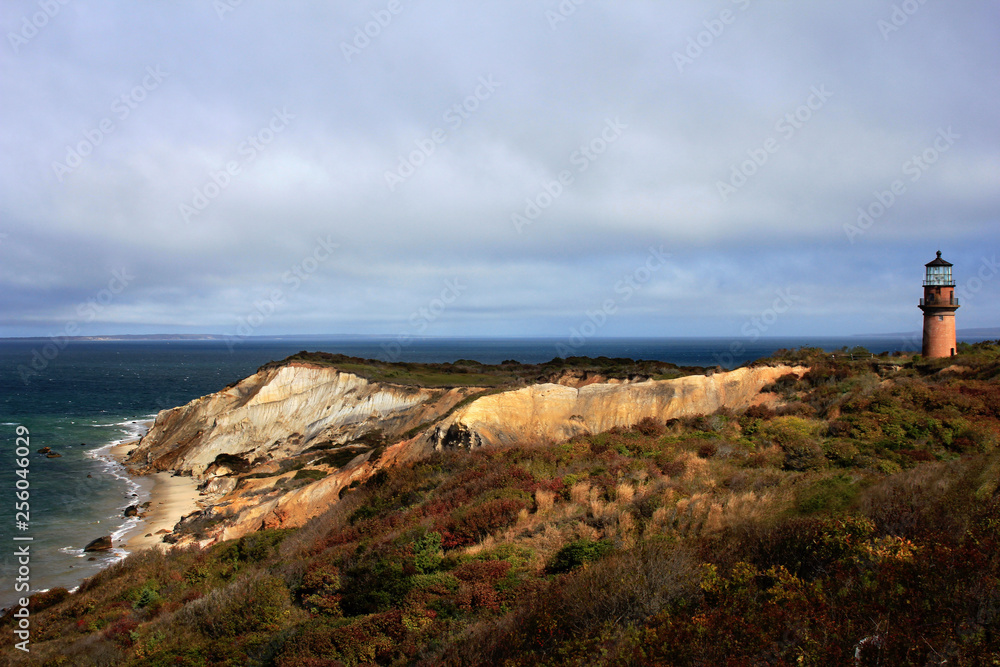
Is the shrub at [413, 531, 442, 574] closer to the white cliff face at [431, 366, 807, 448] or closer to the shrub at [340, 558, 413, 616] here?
the shrub at [340, 558, 413, 616]

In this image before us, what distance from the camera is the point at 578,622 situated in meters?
6.87

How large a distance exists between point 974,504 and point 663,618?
5331 millimetres

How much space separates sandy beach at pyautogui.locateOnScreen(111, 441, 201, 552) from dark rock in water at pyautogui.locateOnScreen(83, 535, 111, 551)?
0.72 m

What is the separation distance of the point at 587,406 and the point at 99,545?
25.0 m

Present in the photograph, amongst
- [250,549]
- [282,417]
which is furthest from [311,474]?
[282,417]

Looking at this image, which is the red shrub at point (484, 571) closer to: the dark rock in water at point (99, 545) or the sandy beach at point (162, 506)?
the sandy beach at point (162, 506)

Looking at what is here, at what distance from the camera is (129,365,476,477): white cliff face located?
43.0 metres

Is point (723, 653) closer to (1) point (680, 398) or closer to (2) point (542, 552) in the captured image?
(2) point (542, 552)

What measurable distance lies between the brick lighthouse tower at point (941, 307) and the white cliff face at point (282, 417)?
31299 mm

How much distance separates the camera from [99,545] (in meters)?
25.5

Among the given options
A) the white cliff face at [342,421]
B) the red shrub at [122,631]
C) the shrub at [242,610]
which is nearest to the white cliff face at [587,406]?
the white cliff face at [342,421]

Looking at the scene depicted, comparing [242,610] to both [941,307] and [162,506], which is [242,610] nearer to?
[162,506]

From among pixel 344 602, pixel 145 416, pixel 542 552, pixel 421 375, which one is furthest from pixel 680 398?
pixel 145 416

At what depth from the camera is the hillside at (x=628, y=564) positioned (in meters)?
5.89
